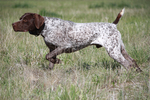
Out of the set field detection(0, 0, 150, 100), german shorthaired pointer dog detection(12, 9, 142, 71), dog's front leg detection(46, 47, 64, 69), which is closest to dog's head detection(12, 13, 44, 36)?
german shorthaired pointer dog detection(12, 9, 142, 71)

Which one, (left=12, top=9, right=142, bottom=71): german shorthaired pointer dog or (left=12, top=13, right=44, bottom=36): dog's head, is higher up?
(left=12, top=13, right=44, bottom=36): dog's head

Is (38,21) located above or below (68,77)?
above

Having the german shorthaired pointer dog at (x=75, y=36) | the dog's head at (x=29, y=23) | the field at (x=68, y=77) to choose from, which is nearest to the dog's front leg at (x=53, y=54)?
the german shorthaired pointer dog at (x=75, y=36)

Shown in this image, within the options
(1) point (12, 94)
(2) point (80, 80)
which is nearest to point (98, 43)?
(2) point (80, 80)

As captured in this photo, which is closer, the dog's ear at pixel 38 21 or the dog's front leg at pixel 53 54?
the dog's ear at pixel 38 21

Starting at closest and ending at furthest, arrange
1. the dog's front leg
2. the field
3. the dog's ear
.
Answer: the field, the dog's ear, the dog's front leg

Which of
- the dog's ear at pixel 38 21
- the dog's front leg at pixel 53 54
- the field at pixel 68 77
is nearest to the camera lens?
the field at pixel 68 77

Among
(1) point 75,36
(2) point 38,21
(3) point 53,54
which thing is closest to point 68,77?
(3) point 53,54

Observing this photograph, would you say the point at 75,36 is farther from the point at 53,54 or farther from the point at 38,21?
the point at 38,21

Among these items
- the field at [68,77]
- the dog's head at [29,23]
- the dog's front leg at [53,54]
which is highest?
the dog's head at [29,23]

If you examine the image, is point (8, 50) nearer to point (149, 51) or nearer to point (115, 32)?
point (115, 32)

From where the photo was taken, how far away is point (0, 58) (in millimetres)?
4145

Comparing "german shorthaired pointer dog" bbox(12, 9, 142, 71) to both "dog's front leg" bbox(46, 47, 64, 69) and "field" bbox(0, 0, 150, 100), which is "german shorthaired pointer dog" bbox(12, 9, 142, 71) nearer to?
"dog's front leg" bbox(46, 47, 64, 69)

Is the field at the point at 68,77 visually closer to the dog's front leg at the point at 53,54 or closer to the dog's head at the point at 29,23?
the dog's front leg at the point at 53,54
